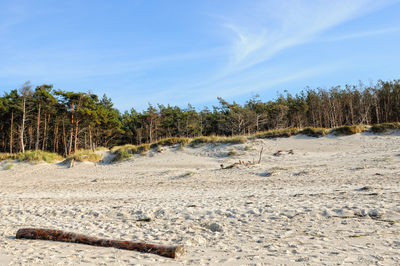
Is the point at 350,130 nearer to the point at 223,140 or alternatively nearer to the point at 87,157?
the point at 223,140

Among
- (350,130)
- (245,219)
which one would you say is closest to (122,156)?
(245,219)

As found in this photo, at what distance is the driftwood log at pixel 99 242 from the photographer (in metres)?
3.75

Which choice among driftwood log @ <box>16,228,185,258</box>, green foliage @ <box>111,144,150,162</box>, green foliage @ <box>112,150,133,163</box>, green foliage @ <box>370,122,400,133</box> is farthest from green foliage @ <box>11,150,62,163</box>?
green foliage @ <box>370,122,400,133</box>

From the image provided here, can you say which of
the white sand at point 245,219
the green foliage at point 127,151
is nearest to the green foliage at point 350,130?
the white sand at point 245,219

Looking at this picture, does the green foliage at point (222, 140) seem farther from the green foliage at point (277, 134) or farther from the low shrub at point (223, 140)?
the green foliage at point (277, 134)

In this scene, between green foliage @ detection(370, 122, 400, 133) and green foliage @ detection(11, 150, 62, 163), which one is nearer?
green foliage @ detection(370, 122, 400, 133)

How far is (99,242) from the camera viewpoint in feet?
14.1

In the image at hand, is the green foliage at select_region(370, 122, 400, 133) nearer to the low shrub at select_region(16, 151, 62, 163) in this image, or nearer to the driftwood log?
the driftwood log

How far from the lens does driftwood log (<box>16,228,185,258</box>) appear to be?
147 inches

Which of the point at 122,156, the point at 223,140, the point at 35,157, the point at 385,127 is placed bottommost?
the point at 122,156

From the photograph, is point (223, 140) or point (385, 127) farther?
point (223, 140)

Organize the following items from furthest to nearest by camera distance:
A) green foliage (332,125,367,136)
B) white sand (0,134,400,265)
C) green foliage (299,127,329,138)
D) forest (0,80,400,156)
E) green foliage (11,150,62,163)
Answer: forest (0,80,400,156) → green foliage (11,150,62,163) → green foliage (299,127,329,138) → green foliage (332,125,367,136) → white sand (0,134,400,265)

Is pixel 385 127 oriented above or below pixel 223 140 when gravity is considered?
above

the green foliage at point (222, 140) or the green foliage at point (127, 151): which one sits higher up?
the green foliage at point (222, 140)
